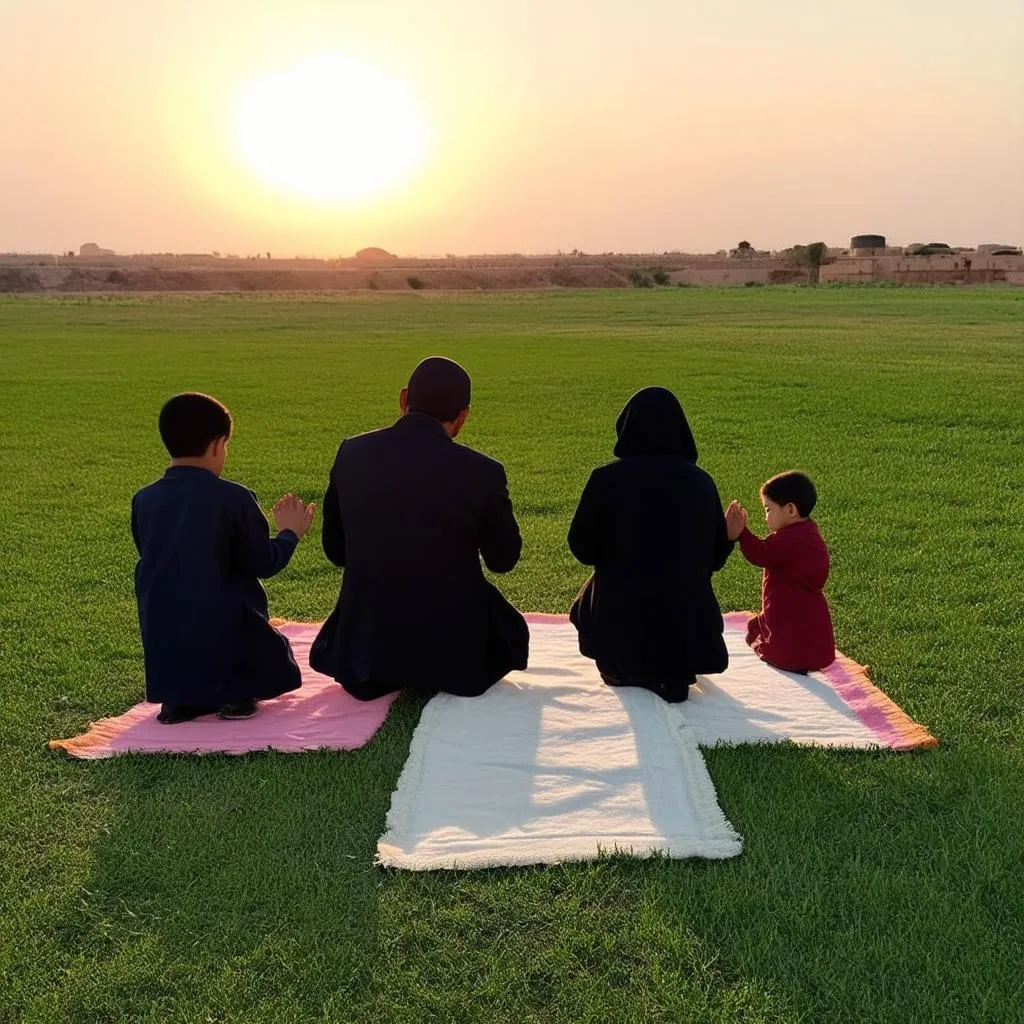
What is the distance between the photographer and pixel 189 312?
4000 centimetres

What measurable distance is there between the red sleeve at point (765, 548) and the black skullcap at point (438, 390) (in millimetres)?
1517

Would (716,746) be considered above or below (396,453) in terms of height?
below

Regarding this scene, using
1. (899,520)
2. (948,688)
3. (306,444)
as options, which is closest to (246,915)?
(948,688)

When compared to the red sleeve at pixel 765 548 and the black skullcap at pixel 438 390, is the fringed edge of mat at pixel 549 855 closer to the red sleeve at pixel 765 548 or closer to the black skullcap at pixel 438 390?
the red sleeve at pixel 765 548

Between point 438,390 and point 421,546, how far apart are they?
0.71 meters

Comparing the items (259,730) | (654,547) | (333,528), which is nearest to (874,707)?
(654,547)

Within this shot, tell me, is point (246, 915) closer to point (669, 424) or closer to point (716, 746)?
point (716, 746)

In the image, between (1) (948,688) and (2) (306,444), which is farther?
(2) (306,444)

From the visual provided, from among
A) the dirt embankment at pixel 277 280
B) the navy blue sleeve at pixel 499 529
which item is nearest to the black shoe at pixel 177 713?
the navy blue sleeve at pixel 499 529

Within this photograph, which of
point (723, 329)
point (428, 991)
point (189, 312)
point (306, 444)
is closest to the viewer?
point (428, 991)

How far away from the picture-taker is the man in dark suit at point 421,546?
4.41 meters

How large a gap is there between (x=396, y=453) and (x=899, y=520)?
16.4 feet

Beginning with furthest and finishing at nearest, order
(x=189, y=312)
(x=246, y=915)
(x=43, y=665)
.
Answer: (x=189, y=312) → (x=43, y=665) → (x=246, y=915)

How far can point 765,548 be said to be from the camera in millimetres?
4840
